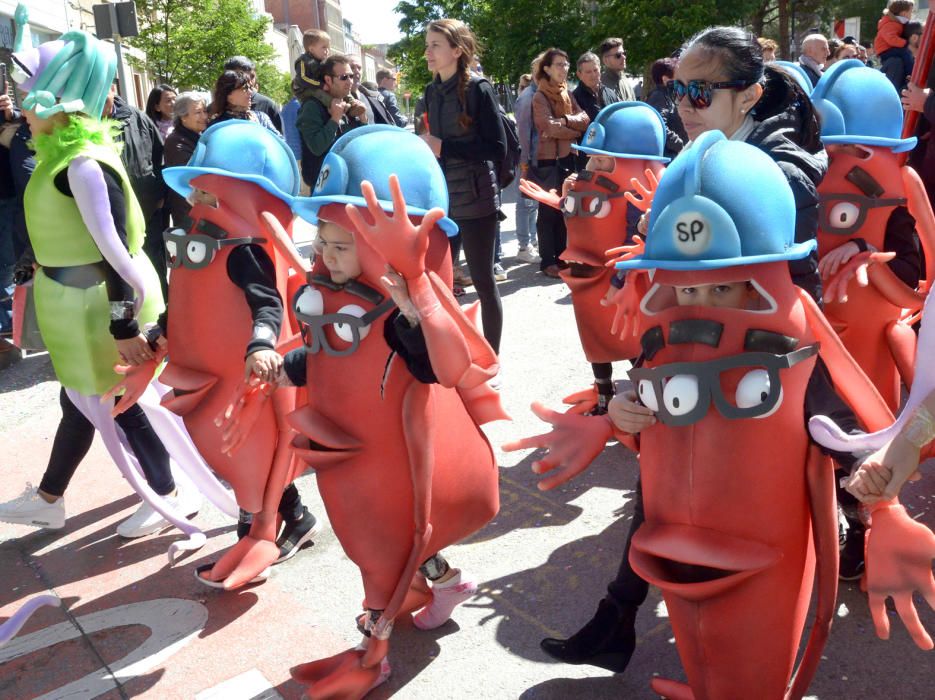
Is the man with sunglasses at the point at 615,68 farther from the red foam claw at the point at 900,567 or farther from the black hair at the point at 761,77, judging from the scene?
the red foam claw at the point at 900,567

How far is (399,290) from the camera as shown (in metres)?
2.19

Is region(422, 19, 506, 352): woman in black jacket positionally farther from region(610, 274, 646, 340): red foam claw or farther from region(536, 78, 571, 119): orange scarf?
region(536, 78, 571, 119): orange scarf

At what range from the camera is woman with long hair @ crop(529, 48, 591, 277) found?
7652 mm

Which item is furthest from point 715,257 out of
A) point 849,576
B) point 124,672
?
point 124,672

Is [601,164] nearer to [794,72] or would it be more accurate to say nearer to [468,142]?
[794,72]

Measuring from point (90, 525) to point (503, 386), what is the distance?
245 centimetres

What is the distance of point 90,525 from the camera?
4125 mm

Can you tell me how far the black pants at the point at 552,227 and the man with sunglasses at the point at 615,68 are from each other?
1.01 m

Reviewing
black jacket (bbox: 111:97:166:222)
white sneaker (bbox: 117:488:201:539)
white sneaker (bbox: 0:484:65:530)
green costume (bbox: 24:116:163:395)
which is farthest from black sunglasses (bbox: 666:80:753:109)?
black jacket (bbox: 111:97:166:222)

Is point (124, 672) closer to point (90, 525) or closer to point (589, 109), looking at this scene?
point (90, 525)

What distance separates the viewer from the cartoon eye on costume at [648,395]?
79.9 inches

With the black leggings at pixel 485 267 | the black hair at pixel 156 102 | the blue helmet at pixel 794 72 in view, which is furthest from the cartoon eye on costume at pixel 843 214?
the black hair at pixel 156 102

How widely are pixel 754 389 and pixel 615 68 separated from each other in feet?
23.2

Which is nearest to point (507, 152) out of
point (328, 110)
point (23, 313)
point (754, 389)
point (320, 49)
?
point (328, 110)
